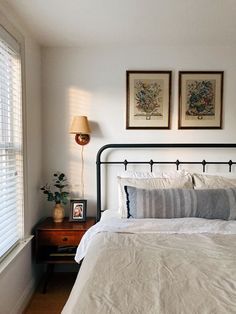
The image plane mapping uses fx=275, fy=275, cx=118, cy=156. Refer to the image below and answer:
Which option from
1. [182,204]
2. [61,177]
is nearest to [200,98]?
[182,204]

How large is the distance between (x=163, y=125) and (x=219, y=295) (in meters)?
1.91

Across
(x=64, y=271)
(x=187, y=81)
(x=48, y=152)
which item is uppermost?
(x=187, y=81)

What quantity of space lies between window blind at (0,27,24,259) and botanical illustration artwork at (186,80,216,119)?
5.29ft

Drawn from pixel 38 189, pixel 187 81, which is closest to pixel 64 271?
pixel 38 189

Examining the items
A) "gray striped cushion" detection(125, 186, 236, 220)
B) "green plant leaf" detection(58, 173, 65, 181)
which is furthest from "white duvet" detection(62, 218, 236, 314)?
"green plant leaf" detection(58, 173, 65, 181)

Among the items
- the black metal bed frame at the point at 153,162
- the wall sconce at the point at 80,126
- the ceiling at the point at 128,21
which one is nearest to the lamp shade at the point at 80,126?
the wall sconce at the point at 80,126

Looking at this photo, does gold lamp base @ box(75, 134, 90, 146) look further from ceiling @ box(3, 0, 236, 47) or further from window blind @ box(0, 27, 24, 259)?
ceiling @ box(3, 0, 236, 47)

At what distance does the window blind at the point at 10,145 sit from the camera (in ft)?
6.37

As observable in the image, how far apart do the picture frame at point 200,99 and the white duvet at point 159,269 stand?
112 cm

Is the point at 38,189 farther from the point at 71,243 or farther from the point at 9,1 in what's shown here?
the point at 9,1

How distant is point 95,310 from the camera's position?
0.97 metres

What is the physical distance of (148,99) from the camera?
9.07ft

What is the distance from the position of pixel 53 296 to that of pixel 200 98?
2.32 metres

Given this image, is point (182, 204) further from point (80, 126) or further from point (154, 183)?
point (80, 126)
